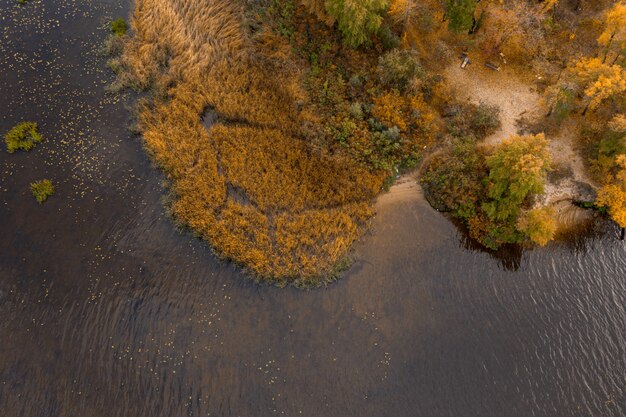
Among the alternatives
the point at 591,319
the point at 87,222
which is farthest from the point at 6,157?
the point at 591,319

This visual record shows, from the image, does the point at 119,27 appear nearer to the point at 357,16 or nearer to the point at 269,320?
the point at 357,16

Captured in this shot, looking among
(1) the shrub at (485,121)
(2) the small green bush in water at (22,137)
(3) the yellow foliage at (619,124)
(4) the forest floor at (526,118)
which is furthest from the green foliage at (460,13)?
(2) the small green bush in water at (22,137)

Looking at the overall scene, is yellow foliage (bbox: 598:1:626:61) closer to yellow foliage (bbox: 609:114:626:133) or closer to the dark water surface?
yellow foliage (bbox: 609:114:626:133)

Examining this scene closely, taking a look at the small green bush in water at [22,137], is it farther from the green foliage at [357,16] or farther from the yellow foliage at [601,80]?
the yellow foliage at [601,80]

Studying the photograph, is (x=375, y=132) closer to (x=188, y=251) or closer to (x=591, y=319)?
(x=188, y=251)

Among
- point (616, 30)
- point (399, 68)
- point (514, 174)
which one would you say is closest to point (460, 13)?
point (399, 68)
